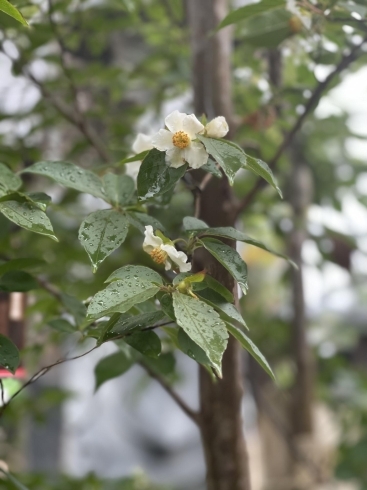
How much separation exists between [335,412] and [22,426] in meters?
0.64

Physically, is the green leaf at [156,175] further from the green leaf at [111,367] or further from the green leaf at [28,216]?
the green leaf at [111,367]

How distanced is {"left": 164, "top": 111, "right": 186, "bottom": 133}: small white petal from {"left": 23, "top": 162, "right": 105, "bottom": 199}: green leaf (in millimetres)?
80

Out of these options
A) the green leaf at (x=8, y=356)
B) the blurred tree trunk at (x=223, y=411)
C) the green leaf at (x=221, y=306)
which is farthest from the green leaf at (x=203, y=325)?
the blurred tree trunk at (x=223, y=411)

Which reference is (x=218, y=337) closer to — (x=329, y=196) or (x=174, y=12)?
(x=174, y=12)

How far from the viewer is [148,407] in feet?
6.01

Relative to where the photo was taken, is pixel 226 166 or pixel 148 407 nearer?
pixel 226 166

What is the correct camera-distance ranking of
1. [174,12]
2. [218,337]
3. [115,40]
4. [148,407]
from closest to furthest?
1. [218,337]
2. [174,12]
3. [115,40]
4. [148,407]

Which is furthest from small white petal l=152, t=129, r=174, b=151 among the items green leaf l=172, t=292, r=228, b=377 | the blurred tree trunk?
the blurred tree trunk

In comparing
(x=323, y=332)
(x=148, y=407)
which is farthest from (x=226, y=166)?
(x=148, y=407)

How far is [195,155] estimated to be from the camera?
365 mm

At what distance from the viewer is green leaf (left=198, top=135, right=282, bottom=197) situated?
34cm

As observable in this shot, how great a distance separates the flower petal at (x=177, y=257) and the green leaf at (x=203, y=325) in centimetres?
3

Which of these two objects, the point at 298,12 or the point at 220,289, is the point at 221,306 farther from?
the point at 298,12

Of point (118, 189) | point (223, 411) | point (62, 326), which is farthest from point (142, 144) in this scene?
point (223, 411)
